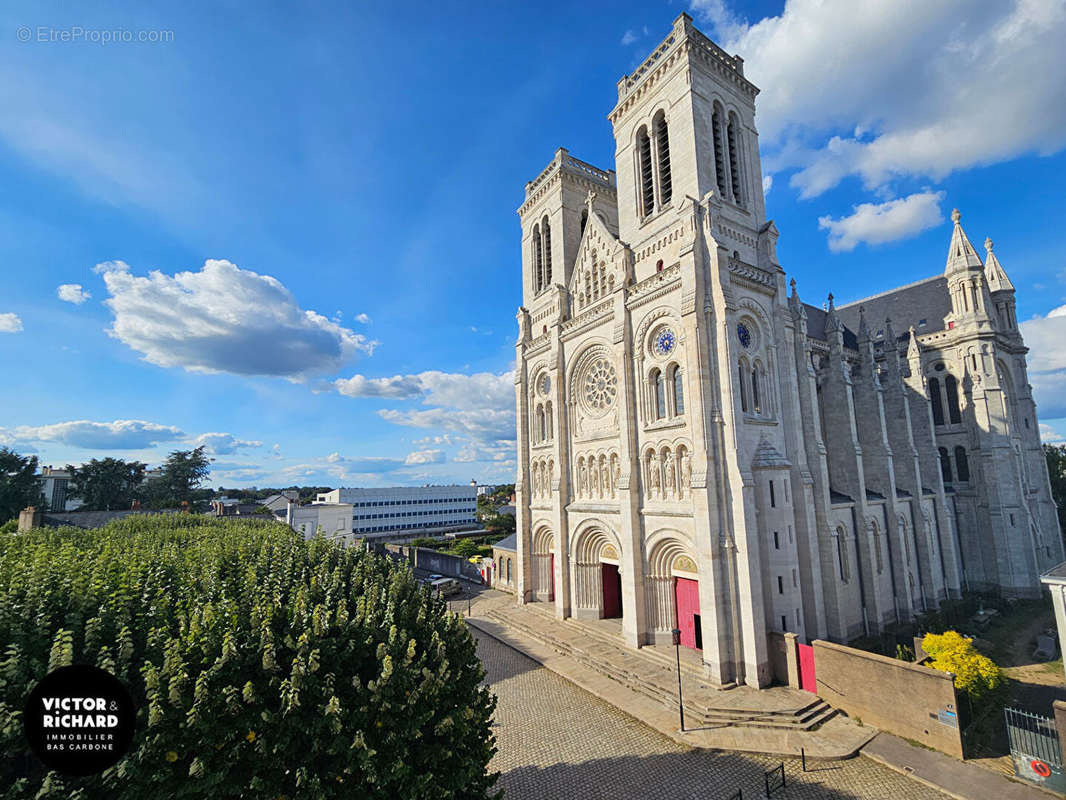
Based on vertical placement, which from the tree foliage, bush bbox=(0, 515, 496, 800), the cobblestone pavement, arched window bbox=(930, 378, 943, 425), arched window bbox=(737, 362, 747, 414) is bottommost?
the cobblestone pavement

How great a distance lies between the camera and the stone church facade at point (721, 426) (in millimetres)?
21375

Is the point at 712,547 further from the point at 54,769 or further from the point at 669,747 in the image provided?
the point at 54,769

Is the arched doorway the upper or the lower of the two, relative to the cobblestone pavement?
upper

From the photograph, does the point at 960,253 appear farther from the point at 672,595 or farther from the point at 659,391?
the point at 672,595

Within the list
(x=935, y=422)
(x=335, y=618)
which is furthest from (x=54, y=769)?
(x=935, y=422)

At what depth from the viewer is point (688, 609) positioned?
75.8ft

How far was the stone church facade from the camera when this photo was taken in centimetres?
2138

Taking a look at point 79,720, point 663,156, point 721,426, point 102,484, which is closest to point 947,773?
point 721,426

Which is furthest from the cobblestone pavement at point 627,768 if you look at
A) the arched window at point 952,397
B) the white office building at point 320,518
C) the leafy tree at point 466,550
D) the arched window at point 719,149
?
the white office building at point 320,518

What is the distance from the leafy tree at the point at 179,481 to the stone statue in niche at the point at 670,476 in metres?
74.2

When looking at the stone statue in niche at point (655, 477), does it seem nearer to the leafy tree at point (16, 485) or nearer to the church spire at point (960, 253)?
the church spire at point (960, 253)

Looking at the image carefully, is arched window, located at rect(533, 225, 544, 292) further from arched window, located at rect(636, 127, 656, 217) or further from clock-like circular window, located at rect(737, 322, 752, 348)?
clock-like circular window, located at rect(737, 322, 752, 348)

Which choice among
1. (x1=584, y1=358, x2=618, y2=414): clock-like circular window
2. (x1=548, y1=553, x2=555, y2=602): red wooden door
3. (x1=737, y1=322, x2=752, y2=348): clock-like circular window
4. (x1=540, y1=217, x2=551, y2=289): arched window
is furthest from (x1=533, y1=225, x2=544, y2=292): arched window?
(x1=548, y1=553, x2=555, y2=602): red wooden door

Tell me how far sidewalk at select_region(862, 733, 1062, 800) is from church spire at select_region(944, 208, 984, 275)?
3815 centimetres
